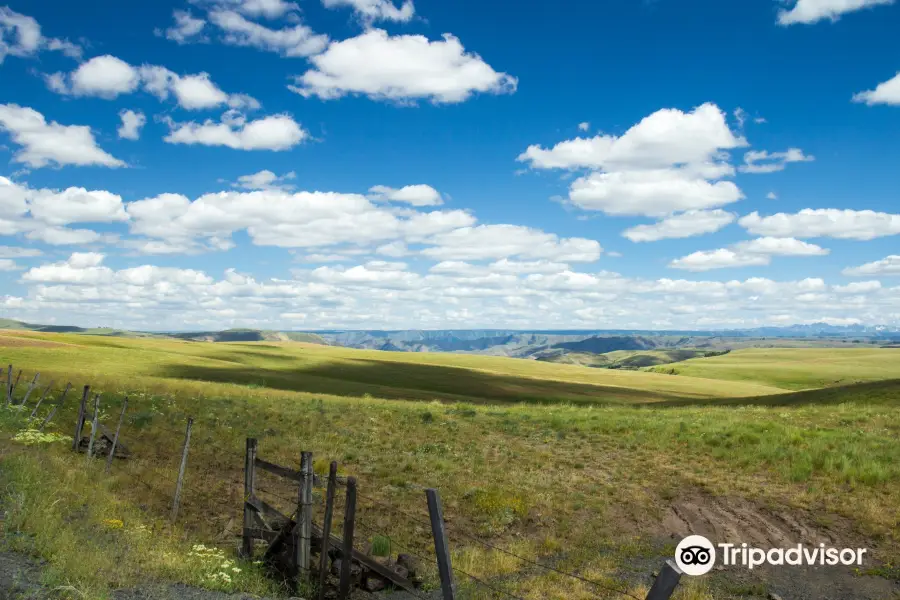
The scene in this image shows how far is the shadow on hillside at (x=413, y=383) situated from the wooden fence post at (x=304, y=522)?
151ft

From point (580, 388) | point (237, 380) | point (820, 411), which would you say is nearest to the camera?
point (820, 411)

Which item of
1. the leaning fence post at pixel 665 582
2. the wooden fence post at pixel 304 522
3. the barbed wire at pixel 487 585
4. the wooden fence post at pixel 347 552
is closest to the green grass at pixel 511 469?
the barbed wire at pixel 487 585

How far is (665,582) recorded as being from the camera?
21.4ft

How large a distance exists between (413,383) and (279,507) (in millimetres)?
64173

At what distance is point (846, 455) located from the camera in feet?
73.2

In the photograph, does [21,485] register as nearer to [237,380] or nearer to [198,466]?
[198,466]

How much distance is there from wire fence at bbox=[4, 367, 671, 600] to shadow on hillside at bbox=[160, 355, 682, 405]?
33370mm

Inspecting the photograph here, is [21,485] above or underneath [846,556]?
above

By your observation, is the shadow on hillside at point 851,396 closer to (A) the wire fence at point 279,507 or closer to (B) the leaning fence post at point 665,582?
(A) the wire fence at point 279,507

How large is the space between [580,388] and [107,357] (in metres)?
62.6

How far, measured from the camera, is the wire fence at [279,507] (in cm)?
1334

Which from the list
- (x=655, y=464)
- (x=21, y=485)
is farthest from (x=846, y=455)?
(x=21, y=485)

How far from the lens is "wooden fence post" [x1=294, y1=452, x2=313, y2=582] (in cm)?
1241

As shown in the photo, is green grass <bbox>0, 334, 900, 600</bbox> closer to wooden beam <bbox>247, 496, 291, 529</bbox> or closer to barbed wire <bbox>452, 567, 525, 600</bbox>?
barbed wire <bbox>452, 567, 525, 600</bbox>
